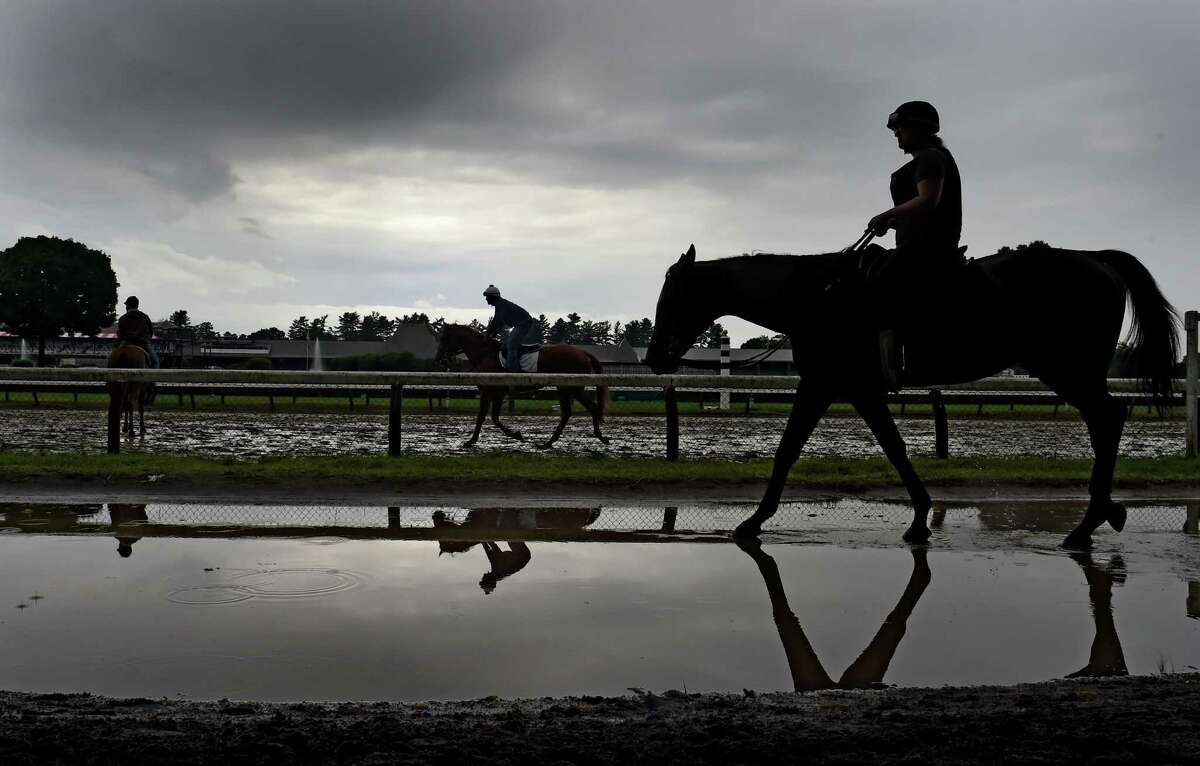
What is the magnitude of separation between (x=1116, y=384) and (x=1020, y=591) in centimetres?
902

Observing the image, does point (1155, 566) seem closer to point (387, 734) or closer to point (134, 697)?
point (387, 734)

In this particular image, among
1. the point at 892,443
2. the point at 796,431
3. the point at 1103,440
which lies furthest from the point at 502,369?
the point at 1103,440

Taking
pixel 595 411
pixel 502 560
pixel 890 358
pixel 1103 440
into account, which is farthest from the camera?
pixel 595 411

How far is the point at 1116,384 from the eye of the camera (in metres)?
13.0

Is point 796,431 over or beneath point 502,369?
beneath

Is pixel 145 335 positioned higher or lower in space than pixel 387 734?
higher

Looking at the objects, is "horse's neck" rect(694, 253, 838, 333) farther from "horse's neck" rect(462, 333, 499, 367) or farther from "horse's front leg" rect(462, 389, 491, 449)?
"horse's neck" rect(462, 333, 499, 367)

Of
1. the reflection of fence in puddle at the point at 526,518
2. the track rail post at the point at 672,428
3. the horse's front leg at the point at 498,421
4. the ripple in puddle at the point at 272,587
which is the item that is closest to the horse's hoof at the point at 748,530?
the reflection of fence in puddle at the point at 526,518

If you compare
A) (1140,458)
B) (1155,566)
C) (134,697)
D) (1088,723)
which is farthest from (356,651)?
(1140,458)

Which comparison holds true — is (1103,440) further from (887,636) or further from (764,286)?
(887,636)

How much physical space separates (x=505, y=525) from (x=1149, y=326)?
5.10 metres

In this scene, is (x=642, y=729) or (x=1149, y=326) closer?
(x=642, y=729)

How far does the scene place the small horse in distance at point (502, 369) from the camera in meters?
16.1

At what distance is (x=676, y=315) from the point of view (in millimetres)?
→ 7477
